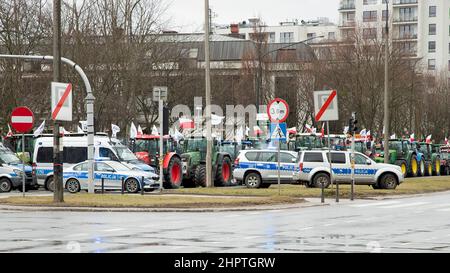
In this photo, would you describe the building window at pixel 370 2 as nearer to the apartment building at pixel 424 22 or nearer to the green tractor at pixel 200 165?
the apartment building at pixel 424 22

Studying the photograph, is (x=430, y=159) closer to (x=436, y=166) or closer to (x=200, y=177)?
(x=436, y=166)

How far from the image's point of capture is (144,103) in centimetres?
6862

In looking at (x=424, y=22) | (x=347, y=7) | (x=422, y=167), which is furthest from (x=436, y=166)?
(x=347, y=7)

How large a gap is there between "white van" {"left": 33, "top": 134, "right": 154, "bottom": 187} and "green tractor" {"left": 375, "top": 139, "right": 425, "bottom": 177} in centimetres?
2003

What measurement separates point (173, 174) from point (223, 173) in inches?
143

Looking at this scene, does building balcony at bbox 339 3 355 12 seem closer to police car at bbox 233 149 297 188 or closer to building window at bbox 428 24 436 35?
building window at bbox 428 24 436 35

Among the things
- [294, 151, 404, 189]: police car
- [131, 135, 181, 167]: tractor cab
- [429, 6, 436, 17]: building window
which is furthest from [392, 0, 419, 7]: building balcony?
[294, 151, 404, 189]: police car

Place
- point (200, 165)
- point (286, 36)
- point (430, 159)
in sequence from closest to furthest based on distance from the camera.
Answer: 1. point (200, 165)
2. point (430, 159)
3. point (286, 36)

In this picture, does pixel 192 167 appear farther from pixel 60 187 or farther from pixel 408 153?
pixel 408 153

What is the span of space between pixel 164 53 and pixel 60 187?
39710mm

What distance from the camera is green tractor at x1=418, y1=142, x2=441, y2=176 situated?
6512 cm

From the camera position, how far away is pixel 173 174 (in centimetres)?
4294
